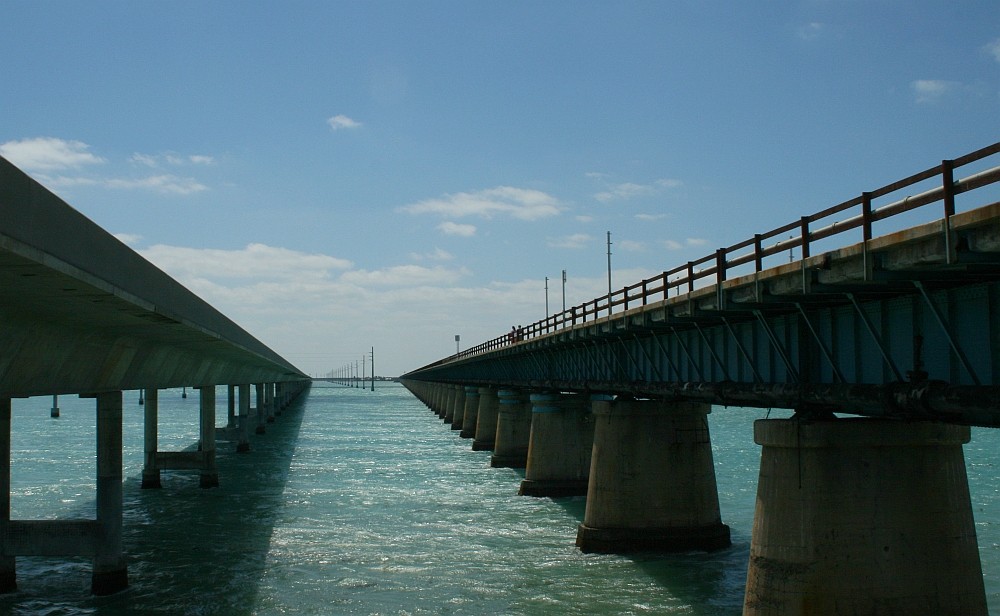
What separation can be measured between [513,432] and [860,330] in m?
39.7

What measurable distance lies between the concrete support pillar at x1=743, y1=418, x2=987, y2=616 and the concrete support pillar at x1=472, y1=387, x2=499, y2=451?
5084 centimetres

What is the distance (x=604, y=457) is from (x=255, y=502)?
17.5 metres

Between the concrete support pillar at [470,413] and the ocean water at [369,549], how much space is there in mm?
22740

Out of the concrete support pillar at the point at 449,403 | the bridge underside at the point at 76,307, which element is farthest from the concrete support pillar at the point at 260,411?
the bridge underside at the point at 76,307

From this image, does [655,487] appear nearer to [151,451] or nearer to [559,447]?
[559,447]

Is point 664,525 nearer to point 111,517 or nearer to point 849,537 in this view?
point 849,537

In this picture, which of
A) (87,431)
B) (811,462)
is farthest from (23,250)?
(87,431)

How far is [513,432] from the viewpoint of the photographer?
181 feet

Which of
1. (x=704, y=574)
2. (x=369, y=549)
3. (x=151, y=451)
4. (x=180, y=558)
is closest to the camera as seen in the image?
(x=704, y=574)

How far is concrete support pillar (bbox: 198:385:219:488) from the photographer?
45500 millimetres

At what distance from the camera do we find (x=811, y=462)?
16.5 meters

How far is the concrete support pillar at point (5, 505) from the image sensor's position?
2256cm

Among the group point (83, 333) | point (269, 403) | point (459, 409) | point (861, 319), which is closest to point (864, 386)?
point (861, 319)

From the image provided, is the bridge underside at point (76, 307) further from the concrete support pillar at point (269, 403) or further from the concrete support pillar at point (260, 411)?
the concrete support pillar at point (269, 403)
